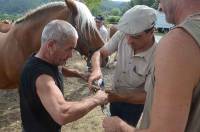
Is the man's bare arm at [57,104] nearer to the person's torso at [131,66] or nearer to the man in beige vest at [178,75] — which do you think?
the person's torso at [131,66]

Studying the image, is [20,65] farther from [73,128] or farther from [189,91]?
[189,91]

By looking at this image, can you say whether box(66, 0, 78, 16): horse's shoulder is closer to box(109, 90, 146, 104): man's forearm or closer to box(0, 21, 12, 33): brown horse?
box(0, 21, 12, 33): brown horse

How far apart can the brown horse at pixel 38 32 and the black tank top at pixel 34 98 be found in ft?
7.02

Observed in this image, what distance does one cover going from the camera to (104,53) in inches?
123

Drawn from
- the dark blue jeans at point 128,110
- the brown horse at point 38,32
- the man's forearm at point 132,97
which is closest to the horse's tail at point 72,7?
the brown horse at point 38,32

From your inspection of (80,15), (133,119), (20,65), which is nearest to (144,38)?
(133,119)

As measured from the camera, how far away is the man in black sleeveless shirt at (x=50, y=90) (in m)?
1.95

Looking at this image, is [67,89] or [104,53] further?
[67,89]

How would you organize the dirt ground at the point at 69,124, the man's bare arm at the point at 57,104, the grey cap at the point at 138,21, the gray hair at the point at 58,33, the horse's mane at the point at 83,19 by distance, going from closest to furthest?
the man's bare arm at the point at 57,104, the gray hair at the point at 58,33, the grey cap at the point at 138,21, the horse's mane at the point at 83,19, the dirt ground at the point at 69,124

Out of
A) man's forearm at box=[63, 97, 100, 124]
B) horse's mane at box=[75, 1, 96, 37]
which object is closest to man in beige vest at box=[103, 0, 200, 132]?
man's forearm at box=[63, 97, 100, 124]

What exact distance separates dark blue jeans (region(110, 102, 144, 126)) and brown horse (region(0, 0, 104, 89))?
5.27 ft

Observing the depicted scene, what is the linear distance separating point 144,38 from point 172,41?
59.3 inches

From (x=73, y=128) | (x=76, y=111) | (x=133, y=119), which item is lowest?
(x=73, y=128)

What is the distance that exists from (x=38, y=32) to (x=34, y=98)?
2.40m
